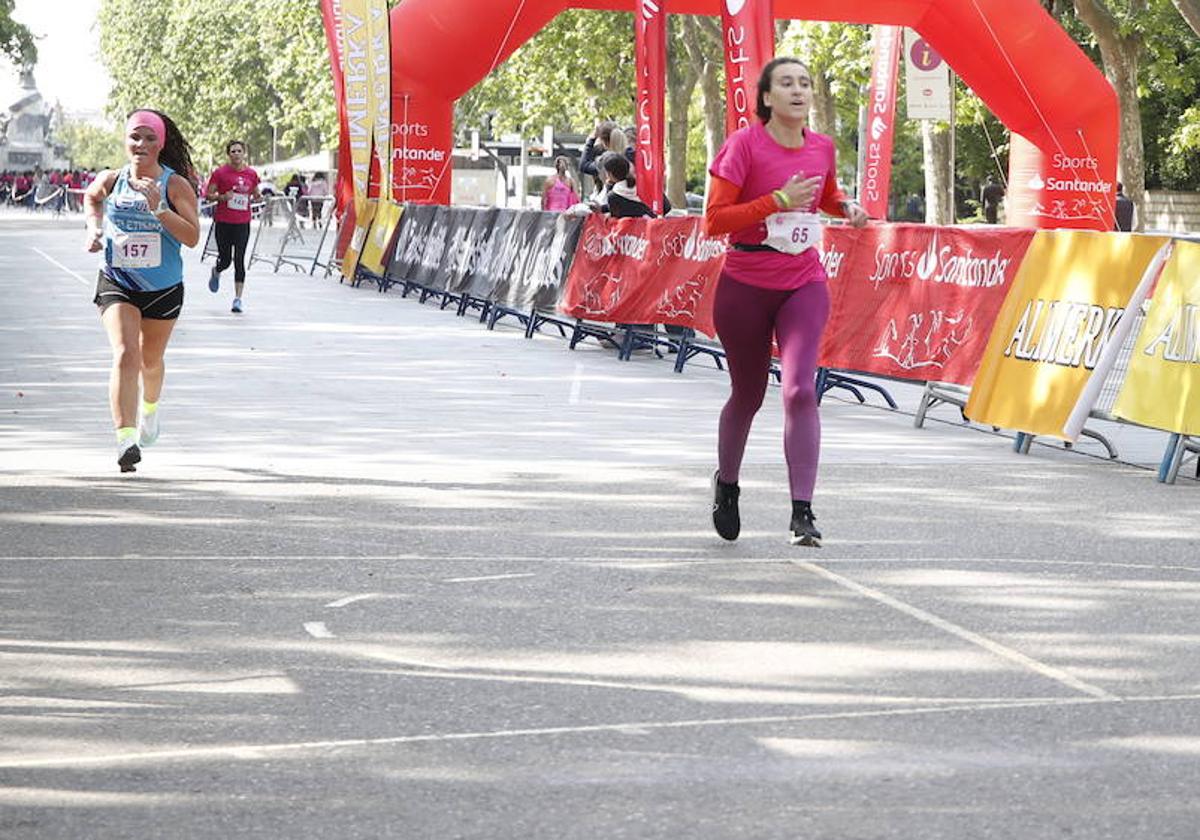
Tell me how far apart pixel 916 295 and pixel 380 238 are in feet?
52.3

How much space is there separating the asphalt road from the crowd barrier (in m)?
0.41

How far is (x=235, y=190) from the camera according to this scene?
2317 cm

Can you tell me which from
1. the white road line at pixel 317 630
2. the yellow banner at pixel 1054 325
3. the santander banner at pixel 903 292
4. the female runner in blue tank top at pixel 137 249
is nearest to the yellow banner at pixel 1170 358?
the yellow banner at pixel 1054 325

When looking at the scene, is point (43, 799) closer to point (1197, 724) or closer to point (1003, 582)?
point (1197, 724)

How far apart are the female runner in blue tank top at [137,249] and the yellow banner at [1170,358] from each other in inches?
188

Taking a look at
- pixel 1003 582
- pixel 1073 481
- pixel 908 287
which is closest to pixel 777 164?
pixel 1003 582

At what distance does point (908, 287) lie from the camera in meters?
13.7

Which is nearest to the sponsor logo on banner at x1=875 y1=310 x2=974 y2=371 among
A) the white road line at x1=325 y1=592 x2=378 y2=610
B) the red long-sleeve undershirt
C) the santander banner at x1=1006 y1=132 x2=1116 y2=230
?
the red long-sleeve undershirt

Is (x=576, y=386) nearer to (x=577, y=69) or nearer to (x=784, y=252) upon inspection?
(x=784, y=252)

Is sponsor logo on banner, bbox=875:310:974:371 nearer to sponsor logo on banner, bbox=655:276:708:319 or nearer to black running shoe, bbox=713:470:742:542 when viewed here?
sponsor logo on banner, bbox=655:276:708:319

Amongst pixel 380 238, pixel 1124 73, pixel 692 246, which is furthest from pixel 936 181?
pixel 692 246

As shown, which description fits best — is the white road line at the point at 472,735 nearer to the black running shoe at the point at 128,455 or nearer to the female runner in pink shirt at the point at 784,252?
the female runner in pink shirt at the point at 784,252

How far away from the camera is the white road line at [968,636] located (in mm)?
6234

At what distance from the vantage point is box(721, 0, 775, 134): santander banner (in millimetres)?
20672
